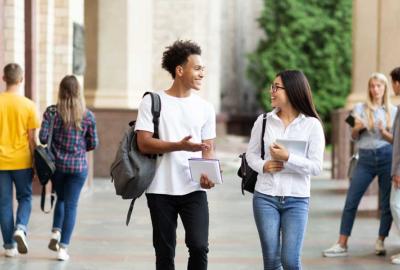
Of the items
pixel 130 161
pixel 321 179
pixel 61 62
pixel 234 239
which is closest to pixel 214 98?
pixel 321 179

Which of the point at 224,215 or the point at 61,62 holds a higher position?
the point at 61,62

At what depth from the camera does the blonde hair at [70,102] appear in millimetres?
9398

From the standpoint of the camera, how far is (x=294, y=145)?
6363mm

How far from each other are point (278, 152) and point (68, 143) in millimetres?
3699

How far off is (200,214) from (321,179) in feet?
48.6

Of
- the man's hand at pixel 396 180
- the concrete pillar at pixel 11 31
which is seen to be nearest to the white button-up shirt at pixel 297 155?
the man's hand at pixel 396 180

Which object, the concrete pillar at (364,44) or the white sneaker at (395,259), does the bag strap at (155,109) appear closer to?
the white sneaker at (395,259)

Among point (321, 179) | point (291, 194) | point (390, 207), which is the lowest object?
point (321, 179)

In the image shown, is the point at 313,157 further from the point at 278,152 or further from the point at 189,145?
the point at 189,145

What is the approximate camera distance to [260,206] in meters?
6.44

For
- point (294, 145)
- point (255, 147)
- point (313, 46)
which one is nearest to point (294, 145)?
point (294, 145)

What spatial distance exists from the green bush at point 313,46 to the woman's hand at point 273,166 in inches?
1277

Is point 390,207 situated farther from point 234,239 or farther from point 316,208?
point 316,208

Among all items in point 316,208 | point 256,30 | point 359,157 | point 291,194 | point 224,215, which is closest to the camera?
point 291,194
